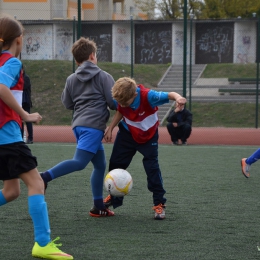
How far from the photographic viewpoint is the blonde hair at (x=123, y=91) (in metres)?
5.27

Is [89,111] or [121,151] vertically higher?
[89,111]

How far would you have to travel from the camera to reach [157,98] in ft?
17.7

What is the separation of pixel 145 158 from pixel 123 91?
727 millimetres

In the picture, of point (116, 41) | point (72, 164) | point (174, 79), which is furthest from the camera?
point (116, 41)

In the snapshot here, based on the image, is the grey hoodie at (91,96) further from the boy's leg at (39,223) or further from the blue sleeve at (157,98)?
the boy's leg at (39,223)

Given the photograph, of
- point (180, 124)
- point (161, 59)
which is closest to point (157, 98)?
point (180, 124)

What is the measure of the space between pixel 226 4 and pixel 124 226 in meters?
33.0

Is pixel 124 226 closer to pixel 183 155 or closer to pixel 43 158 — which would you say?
pixel 43 158

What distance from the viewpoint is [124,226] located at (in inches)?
203

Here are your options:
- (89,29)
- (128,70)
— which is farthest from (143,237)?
(89,29)

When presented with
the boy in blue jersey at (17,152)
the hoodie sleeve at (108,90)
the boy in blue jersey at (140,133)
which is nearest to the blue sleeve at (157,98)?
the boy in blue jersey at (140,133)

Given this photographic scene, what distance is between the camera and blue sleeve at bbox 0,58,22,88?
3930mm

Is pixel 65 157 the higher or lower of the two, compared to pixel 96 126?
lower

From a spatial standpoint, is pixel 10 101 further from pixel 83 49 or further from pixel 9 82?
pixel 83 49
